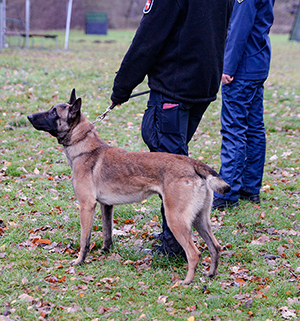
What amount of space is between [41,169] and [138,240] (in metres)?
2.59

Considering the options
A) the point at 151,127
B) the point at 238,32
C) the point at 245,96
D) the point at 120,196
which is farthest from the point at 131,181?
the point at 238,32

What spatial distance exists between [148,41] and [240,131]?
221cm

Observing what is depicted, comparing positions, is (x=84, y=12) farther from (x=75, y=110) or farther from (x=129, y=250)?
(x=129, y=250)

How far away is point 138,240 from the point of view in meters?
4.43

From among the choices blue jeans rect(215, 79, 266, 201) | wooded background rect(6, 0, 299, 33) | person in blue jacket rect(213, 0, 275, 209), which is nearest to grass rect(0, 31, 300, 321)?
person in blue jacket rect(213, 0, 275, 209)

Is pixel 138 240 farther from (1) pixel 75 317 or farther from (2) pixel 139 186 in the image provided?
(1) pixel 75 317

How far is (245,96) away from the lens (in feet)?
16.5

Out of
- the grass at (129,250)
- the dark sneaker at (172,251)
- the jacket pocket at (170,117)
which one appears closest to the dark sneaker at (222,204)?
the grass at (129,250)

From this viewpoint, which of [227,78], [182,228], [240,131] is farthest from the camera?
[240,131]

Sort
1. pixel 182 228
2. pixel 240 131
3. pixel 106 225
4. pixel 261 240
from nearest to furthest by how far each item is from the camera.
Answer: pixel 182 228
pixel 106 225
pixel 261 240
pixel 240 131

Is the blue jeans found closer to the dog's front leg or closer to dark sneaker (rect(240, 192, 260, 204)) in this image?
dark sneaker (rect(240, 192, 260, 204))

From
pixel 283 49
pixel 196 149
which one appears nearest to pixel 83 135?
pixel 196 149

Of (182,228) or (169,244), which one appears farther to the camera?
(169,244)

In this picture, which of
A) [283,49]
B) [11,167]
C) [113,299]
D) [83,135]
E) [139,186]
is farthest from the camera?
[283,49]
